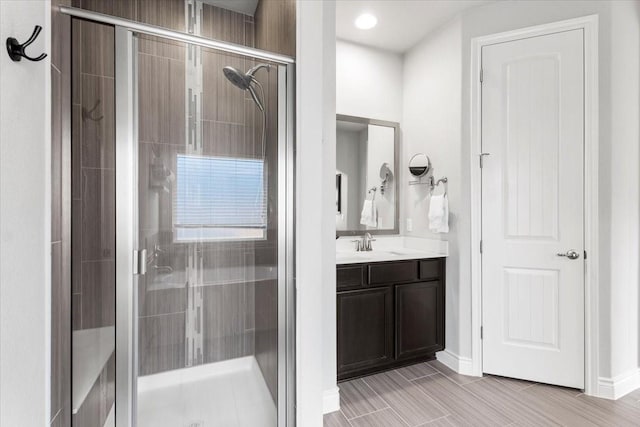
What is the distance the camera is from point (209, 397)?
4.68 ft

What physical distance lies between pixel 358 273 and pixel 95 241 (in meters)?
1.64

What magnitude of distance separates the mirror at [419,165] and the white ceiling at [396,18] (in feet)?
3.61

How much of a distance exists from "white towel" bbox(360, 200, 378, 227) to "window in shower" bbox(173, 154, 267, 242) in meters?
1.62

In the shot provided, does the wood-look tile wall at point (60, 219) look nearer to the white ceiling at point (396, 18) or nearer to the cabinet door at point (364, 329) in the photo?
the cabinet door at point (364, 329)

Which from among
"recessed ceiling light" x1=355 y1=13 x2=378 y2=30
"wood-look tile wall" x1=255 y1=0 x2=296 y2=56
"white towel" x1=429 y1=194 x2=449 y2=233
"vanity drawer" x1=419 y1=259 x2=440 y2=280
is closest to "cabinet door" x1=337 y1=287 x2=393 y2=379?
"vanity drawer" x1=419 y1=259 x2=440 y2=280

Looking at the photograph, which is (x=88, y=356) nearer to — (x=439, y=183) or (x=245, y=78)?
(x=245, y=78)

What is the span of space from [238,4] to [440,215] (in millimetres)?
2246

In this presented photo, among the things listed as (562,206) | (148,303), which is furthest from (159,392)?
(562,206)

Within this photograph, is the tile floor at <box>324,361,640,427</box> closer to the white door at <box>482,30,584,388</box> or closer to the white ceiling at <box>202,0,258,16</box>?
the white door at <box>482,30,584,388</box>

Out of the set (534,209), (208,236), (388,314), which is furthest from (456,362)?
(208,236)

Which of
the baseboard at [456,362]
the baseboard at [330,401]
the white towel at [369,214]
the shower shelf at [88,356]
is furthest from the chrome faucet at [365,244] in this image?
the shower shelf at [88,356]

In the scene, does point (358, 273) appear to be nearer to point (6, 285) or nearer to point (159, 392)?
point (159, 392)

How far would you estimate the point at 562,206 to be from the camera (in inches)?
88.8

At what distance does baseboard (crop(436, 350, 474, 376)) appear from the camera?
2.48 metres
